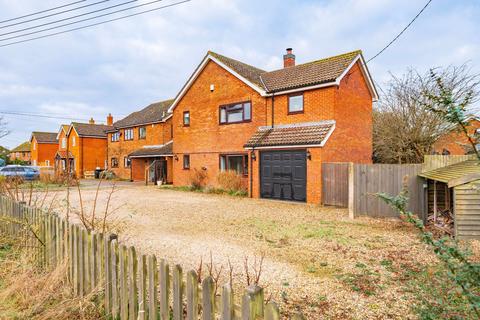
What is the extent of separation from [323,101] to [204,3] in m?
7.01

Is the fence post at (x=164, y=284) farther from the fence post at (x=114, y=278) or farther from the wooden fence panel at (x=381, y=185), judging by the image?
the wooden fence panel at (x=381, y=185)

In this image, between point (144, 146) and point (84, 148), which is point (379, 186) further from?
point (84, 148)

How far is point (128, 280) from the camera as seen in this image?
120 inches

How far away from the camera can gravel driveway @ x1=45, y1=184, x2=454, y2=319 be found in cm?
395

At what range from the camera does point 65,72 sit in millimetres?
31906

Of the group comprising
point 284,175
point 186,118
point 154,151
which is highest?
point 186,118

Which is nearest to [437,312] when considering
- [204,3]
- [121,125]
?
[204,3]

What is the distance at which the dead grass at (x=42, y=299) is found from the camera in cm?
321

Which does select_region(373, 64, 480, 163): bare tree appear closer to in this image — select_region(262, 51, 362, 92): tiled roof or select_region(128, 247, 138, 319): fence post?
select_region(262, 51, 362, 92): tiled roof

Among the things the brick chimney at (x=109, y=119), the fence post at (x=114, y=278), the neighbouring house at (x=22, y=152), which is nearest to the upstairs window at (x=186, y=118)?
the fence post at (x=114, y=278)

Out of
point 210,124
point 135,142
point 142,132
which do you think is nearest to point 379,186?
point 210,124

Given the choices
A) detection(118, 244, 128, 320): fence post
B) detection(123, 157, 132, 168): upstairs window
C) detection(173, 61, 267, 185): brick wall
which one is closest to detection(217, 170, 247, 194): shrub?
detection(173, 61, 267, 185): brick wall

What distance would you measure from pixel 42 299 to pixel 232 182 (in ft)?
43.2

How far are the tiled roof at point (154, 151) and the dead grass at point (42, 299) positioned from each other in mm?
19493
